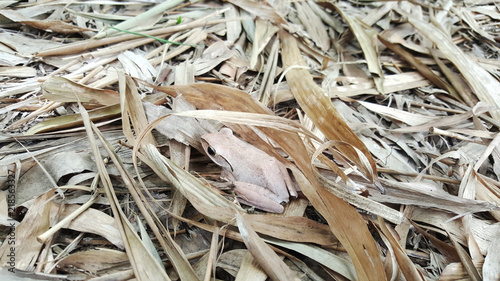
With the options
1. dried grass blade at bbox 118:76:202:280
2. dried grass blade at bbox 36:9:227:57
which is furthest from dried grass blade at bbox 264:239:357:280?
dried grass blade at bbox 36:9:227:57

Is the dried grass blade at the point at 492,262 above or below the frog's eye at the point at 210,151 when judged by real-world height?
below

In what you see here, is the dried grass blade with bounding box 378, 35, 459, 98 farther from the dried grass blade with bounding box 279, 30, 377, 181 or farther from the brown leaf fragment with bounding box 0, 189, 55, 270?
the brown leaf fragment with bounding box 0, 189, 55, 270

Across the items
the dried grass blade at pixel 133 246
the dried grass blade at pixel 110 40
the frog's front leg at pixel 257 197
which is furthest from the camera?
the dried grass blade at pixel 110 40

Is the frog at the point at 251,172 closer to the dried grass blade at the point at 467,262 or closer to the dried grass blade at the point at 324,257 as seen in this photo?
the dried grass blade at the point at 324,257

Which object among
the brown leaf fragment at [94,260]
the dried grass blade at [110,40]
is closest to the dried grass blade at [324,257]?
the brown leaf fragment at [94,260]

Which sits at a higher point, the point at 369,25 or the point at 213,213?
the point at 369,25

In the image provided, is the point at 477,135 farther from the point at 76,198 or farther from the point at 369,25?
the point at 76,198

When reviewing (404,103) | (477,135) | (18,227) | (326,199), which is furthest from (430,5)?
(18,227)
